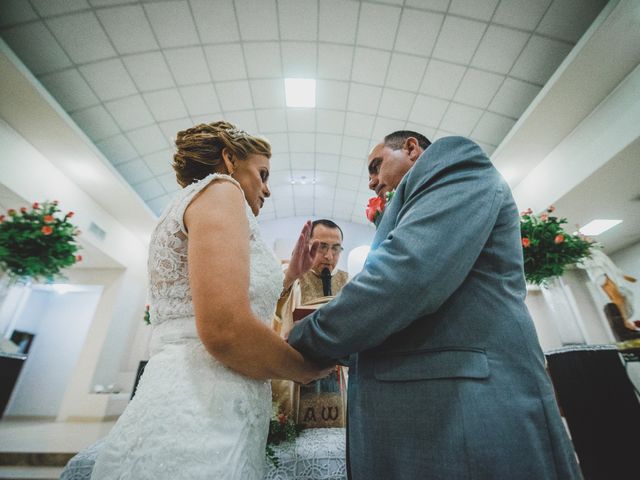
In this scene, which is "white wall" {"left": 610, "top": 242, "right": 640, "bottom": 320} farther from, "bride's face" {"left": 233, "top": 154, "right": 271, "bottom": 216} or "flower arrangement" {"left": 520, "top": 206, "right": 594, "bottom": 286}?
"bride's face" {"left": 233, "top": 154, "right": 271, "bottom": 216}

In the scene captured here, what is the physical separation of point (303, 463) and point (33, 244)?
419 cm

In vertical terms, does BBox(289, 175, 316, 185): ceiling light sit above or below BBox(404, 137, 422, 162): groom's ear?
above

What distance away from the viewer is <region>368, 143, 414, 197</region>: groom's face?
4.83 feet

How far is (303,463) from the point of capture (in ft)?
4.08

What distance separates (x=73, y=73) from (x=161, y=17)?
148cm

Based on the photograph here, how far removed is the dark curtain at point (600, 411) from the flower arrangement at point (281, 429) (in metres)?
2.18

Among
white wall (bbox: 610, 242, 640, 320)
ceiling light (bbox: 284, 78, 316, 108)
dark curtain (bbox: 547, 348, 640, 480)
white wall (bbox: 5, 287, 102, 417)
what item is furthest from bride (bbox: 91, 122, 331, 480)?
white wall (bbox: 610, 242, 640, 320)

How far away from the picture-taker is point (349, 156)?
5.76 m

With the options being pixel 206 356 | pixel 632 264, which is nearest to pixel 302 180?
pixel 206 356

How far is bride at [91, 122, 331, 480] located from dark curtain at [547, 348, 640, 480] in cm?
248

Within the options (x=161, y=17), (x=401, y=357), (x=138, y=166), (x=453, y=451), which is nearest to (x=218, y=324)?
(x=401, y=357)

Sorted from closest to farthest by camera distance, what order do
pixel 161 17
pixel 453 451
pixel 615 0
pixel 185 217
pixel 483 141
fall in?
→ pixel 453 451
pixel 185 217
pixel 615 0
pixel 161 17
pixel 483 141

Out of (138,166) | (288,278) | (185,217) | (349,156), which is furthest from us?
(349,156)

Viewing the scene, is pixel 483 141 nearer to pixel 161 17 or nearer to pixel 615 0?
pixel 615 0
